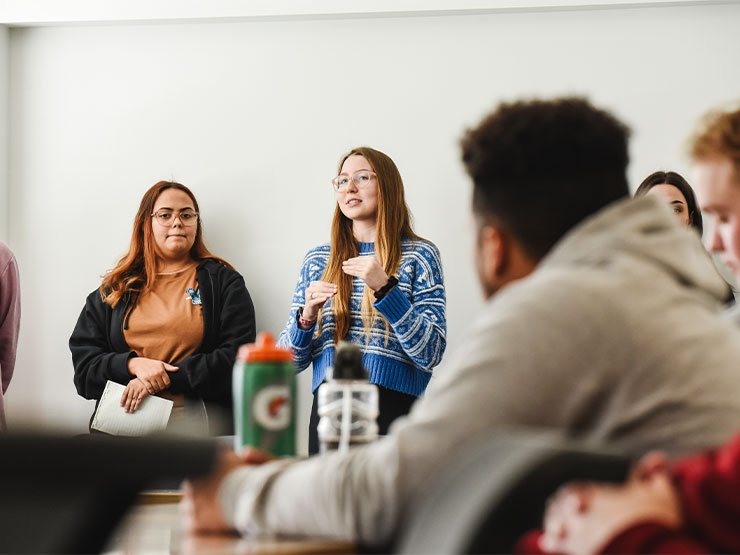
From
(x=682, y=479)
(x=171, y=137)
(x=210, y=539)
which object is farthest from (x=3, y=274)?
(x=682, y=479)

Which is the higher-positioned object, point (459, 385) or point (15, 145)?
point (15, 145)

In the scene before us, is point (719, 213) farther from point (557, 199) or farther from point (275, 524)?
point (275, 524)

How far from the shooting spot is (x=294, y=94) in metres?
3.90

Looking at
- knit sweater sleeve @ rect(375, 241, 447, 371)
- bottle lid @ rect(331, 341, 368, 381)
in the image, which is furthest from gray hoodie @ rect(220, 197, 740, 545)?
knit sweater sleeve @ rect(375, 241, 447, 371)

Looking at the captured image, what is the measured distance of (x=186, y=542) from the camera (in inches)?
39.1

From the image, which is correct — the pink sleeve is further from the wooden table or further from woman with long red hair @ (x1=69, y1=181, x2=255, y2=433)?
the wooden table

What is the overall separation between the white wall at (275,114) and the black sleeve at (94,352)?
0.82 feet

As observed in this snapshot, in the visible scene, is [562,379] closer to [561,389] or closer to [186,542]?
[561,389]

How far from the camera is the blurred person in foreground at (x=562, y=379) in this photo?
91cm

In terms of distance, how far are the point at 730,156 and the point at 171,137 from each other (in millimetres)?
3101

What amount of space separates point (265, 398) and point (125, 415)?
85.8 inches

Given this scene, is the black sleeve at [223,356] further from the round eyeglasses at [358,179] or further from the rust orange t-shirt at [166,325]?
the round eyeglasses at [358,179]

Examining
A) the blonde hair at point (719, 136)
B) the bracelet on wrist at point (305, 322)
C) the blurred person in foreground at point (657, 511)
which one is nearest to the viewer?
the blurred person in foreground at point (657, 511)

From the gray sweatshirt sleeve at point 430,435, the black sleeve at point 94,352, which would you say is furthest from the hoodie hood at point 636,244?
the black sleeve at point 94,352
